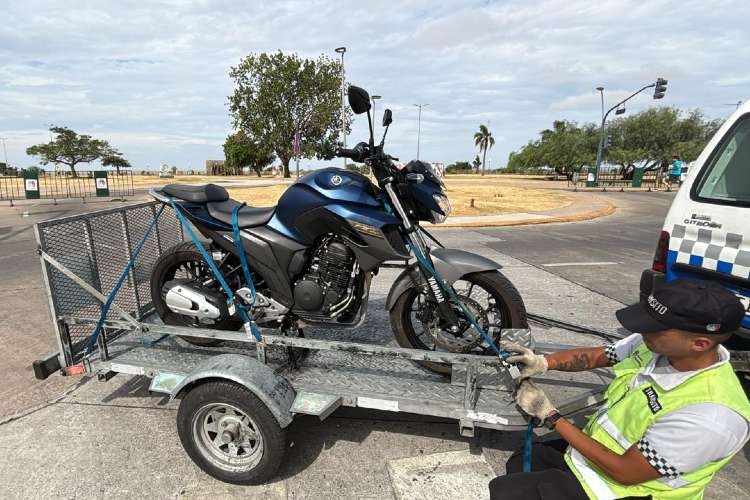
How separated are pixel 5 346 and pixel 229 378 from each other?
3323 mm

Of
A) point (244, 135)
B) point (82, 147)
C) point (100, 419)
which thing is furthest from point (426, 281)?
point (82, 147)

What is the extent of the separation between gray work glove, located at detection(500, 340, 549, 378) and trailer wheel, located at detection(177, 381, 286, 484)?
126 centimetres

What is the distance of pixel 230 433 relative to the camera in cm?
242

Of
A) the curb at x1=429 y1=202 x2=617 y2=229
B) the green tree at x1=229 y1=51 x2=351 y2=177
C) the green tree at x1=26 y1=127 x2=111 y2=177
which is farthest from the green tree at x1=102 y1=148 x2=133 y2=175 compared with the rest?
the curb at x1=429 y1=202 x2=617 y2=229

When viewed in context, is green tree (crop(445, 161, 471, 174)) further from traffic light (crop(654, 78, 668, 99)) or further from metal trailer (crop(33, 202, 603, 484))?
metal trailer (crop(33, 202, 603, 484))

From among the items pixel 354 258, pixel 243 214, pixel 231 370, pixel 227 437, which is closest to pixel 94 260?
pixel 243 214

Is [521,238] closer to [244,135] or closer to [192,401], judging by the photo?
[192,401]

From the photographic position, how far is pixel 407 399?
99.3 inches

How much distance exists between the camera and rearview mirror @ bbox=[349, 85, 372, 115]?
9.32ft

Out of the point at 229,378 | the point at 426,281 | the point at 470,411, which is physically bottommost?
the point at 470,411

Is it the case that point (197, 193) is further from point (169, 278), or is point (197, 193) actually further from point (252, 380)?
point (252, 380)

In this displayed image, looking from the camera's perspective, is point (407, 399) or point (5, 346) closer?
point (407, 399)

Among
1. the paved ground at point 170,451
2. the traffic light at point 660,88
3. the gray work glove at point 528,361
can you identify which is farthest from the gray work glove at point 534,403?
the traffic light at point 660,88

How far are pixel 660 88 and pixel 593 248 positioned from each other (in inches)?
679
